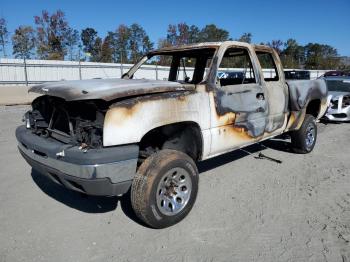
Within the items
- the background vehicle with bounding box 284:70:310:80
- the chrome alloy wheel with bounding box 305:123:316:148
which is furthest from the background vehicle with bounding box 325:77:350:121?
the chrome alloy wheel with bounding box 305:123:316:148

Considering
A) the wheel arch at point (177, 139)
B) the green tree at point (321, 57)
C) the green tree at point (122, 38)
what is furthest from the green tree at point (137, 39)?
the wheel arch at point (177, 139)

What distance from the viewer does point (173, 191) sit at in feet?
11.7

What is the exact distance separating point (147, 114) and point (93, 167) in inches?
28.3

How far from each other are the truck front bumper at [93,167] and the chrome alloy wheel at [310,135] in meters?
4.12

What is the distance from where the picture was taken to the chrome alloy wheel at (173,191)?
11.2 feet

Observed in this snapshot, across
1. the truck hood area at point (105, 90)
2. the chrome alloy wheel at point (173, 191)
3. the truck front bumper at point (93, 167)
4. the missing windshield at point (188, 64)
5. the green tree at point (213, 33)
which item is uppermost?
the green tree at point (213, 33)

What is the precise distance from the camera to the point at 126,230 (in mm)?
3486

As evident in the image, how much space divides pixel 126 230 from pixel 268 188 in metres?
2.11

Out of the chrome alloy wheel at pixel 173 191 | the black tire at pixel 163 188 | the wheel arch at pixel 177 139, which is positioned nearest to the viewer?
the black tire at pixel 163 188

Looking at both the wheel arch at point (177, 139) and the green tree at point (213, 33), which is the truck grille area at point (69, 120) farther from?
the green tree at point (213, 33)

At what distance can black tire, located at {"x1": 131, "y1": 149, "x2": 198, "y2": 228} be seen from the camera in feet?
10.7

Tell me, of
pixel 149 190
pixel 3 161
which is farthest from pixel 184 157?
pixel 3 161

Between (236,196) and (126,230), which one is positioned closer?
(126,230)

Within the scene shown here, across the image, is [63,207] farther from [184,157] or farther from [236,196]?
[236,196]
